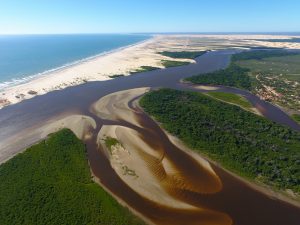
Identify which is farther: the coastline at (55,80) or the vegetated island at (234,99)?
the coastline at (55,80)

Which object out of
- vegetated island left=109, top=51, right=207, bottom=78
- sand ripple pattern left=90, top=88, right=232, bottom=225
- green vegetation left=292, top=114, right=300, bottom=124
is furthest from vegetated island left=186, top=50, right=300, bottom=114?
sand ripple pattern left=90, top=88, right=232, bottom=225

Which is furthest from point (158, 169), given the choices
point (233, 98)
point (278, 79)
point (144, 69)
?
point (144, 69)

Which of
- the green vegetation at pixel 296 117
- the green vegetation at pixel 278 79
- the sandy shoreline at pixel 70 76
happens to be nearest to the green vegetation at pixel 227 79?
the green vegetation at pixel 278 79

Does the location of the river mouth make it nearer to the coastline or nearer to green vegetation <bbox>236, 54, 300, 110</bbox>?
the coastline

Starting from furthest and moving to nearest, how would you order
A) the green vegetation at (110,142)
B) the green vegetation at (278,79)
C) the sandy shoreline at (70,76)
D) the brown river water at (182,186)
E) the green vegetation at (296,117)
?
the sandy shoreline at (70,76) < the green vegetation at (278,79) < the green vegetation at (296,117) < the green vegetation at (110,142) < the brown river water at (182,186)

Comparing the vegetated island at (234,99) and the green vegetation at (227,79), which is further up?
the vegetated island at (234,99)

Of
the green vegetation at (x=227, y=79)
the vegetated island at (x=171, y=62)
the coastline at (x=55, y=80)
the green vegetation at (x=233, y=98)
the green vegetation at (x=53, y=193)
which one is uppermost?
the green vegetation at (x=53, y=193)

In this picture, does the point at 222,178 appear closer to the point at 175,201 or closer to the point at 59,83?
the point at 175,201

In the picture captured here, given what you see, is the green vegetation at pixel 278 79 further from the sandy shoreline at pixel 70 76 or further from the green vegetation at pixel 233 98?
the sandy shoreline at pixel 70 76
